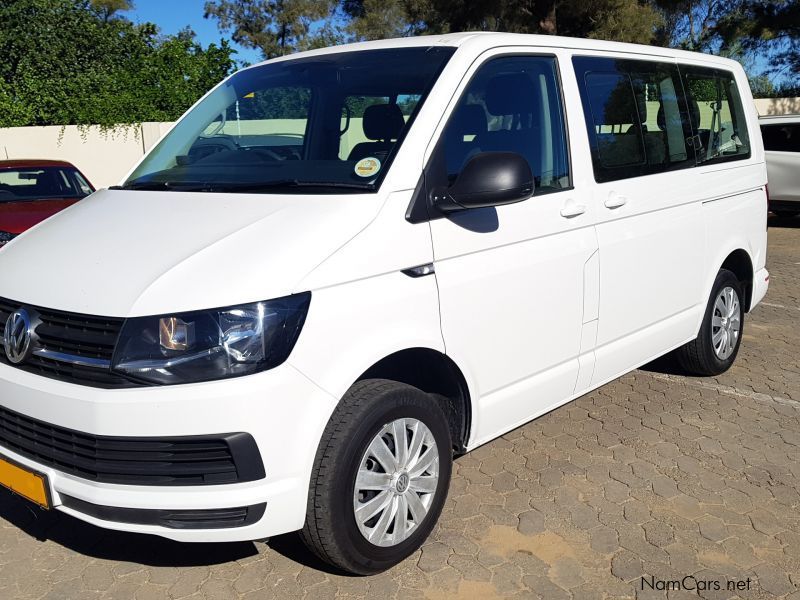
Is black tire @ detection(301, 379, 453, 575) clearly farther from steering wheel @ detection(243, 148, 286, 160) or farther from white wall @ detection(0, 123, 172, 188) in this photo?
white wall @ detection(0, 123, 172, 188)

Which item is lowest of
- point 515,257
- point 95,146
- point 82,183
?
point 515,257

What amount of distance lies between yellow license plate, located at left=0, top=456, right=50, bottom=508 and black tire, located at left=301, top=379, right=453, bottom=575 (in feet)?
3.08

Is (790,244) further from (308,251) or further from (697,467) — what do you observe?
(308,251)

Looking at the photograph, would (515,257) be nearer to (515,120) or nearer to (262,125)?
(515,120)

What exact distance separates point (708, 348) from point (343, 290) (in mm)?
3378

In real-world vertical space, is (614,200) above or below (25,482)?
above

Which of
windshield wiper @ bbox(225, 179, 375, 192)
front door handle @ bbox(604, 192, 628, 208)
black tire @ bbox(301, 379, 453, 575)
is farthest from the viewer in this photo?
front door handle @ bbox(604, 192, 628, 208)

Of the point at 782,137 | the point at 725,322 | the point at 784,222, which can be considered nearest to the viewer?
the point at 725,322

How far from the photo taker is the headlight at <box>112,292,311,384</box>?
2.72 m

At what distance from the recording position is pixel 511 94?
151 inches

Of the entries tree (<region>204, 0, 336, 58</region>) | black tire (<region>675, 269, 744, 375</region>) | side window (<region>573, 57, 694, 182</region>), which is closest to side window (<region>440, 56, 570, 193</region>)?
side window (<region>573, 57, 694, 182</region>)

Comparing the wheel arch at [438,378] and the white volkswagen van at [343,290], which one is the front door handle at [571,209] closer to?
the white volkswagen van at [343,290]

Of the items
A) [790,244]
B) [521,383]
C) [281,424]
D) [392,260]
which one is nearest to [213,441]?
[281,424]

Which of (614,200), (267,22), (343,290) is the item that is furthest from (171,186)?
(267,22)
